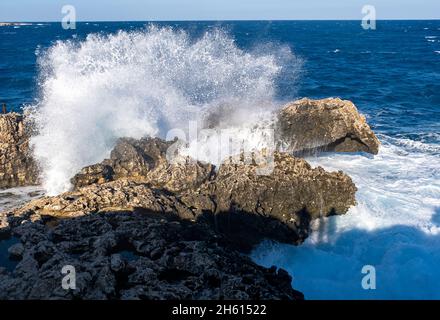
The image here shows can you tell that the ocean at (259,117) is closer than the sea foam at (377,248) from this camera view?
No

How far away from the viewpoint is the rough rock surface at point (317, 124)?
19.0 meters

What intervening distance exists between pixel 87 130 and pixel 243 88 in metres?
9.44

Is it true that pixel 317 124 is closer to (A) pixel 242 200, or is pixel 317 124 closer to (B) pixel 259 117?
(B) pixel 259 117

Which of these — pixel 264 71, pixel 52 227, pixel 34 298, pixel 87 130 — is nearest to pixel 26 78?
pixel 264 71

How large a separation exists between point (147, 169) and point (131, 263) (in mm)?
6817

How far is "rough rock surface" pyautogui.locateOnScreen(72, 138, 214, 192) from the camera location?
1400cm

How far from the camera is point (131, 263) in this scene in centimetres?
872

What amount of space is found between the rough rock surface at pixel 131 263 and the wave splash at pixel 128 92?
573 centimetres

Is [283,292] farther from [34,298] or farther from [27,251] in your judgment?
[27,251]

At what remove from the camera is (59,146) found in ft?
54.6
